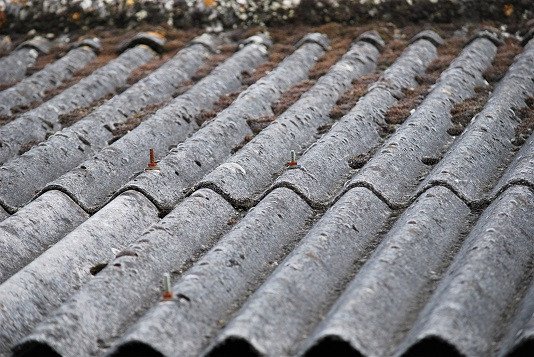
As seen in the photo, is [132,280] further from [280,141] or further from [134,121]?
[134,121]

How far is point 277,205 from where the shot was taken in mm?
3281

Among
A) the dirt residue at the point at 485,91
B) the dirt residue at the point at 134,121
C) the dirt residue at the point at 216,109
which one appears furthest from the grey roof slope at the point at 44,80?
the dirt residue at the point at 485,91

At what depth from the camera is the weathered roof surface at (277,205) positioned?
2465 mm

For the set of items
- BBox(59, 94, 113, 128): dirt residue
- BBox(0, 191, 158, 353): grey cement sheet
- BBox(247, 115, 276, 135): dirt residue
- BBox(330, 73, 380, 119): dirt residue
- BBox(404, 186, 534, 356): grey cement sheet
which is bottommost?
BBox(0, 191, 158, 353): grey cement sheet

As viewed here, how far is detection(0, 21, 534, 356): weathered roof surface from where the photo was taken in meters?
→ 2.46

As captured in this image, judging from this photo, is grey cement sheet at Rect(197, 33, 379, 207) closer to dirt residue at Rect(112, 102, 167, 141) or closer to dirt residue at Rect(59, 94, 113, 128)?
dirt residue at Rect(112, 102, 167, 141)

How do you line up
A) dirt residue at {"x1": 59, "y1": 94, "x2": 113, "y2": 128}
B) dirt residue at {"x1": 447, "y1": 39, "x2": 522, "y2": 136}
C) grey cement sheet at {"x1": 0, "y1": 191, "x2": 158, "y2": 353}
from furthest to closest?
dirt residue at {"x1": 59, "y1": 94, "x2": 113, "y2": 128} < dirt residue at {"x1": 447, "y1": 39, "x2": 522, "y2": 136} < grey cement sheet at {"x1": 0, "y1": 191, "x2": 158, "y2": 353}

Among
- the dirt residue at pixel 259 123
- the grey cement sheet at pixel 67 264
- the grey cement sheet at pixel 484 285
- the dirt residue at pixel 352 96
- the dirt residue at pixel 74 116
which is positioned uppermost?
the dirt residue at pixel 352 96

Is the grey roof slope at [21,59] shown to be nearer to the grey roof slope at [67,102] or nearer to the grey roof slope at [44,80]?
the grey roof slope at [44,80]

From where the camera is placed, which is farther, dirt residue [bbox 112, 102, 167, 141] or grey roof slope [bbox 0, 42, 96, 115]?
grey roof slope [bbox 0, 42, 96, 115]

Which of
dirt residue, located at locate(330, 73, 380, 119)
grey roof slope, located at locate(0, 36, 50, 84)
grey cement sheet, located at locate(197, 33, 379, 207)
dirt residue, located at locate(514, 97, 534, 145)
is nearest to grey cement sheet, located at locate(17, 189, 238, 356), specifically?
grey cement sheet, located at locate(197, 33, 379, 207)

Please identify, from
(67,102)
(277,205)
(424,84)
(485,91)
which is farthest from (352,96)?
(67,102)

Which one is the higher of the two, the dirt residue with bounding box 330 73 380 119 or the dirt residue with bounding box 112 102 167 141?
the dirt residue with bounding box 330 73 380 119

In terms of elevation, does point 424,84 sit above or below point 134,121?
above
